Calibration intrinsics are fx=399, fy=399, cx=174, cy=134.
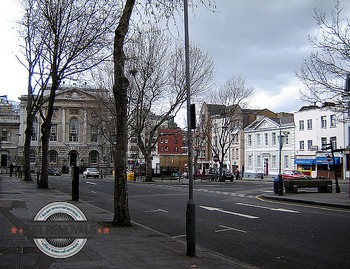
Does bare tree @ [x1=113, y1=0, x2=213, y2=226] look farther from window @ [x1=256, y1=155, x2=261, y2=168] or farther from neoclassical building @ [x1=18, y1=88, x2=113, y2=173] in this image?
neoclassical building @ [x1=18, y1=88, x2=113, y2=173]

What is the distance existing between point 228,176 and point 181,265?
4514 cm

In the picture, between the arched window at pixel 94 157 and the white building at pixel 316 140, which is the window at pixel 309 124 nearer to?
the white building at pixel 316 140

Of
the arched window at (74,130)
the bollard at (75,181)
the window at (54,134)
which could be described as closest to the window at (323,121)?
the bollard at (75,181)

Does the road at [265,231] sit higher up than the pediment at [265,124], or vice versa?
the pediment at [265,124]

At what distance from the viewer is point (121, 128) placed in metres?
11.8

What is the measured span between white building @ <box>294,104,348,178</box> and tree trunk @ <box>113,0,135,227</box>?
44.0 metres

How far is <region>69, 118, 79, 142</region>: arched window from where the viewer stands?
97.4m

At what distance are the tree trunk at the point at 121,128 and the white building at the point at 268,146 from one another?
1971 inches

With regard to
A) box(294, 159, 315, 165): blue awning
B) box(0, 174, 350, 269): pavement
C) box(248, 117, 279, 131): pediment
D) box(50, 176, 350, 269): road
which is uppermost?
box(248, 117, 279, 131): pediment

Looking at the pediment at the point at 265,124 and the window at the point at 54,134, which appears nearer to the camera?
the pediment at the point at 265,124

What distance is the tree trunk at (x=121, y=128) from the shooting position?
11.6m

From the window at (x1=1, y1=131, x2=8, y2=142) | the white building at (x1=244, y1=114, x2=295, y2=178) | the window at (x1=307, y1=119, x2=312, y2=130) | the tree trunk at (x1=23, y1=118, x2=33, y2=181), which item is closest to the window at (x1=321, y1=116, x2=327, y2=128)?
the window at (x1=307, y1=119, x2=312, y2=130)

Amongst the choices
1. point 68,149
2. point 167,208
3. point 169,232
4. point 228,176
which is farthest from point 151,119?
point 68,149

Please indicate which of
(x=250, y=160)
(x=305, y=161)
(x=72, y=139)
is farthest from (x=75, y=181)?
(x=72, y=139)
